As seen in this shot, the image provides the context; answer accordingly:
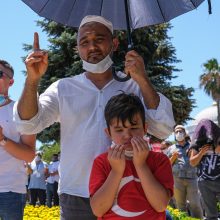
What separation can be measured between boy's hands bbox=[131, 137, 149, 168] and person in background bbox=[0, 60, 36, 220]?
4.86ft

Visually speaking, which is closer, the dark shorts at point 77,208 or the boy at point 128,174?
the boy at point 128,174

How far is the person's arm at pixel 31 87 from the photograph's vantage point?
2.81 m

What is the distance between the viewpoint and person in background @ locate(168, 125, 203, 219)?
34.2ft

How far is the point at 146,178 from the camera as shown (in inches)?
103

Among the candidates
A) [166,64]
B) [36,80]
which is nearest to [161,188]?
[36,80]

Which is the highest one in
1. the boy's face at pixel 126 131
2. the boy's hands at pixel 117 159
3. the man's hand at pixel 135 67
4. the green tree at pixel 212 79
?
the green tree at pixel 212 79

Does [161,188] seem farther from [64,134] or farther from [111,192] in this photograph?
[64,134]

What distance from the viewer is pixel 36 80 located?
2818 millimetres

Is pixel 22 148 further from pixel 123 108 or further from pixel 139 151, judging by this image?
pixel 139 151

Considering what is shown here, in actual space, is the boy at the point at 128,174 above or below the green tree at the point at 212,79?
below

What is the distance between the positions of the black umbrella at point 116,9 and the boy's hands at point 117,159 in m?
1.13

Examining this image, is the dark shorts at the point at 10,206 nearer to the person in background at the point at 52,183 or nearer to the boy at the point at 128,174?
the boy at the point at 128,174

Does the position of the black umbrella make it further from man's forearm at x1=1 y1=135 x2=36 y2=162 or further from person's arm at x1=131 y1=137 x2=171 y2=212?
person's arm at x1=131 y1=137 x2=171 y2=212

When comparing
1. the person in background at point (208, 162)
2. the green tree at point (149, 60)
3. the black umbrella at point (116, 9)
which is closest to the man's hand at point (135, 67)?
the black umbrella at point (116, 9)
